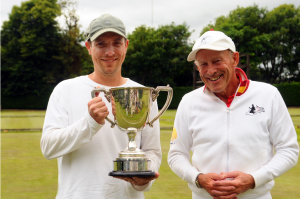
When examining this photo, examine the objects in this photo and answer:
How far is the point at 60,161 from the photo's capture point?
2154 mm

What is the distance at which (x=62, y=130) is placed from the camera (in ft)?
6.47

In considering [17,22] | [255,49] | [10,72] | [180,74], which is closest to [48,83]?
[10,72]

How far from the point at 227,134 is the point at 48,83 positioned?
119 feet

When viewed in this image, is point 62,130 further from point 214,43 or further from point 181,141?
point 214,43

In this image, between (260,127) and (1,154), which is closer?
(260,127)

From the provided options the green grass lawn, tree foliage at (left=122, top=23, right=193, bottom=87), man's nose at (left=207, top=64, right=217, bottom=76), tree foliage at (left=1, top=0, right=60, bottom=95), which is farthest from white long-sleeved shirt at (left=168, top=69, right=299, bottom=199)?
tree foliage at (left=122, top=23, right=193, bottom=87)

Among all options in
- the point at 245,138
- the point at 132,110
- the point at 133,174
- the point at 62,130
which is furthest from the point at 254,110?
the point at 62,130

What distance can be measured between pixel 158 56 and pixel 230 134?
36.0 m

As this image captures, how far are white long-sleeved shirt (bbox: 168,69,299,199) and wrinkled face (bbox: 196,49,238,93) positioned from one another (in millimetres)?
98

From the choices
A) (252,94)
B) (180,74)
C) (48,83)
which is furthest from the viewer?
(180,74)

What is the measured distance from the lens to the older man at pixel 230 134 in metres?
2.13

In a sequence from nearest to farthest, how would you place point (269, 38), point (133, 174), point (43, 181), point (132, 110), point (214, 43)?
point (133, 174)
point (132, 110)
point (214, 43)
point (43, 181)
point (269, 38)

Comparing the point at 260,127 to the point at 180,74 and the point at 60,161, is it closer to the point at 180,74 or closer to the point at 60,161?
the point at 60,161

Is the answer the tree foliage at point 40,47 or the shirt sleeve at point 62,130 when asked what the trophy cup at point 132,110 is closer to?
the shirt sleeve at point 62,130
